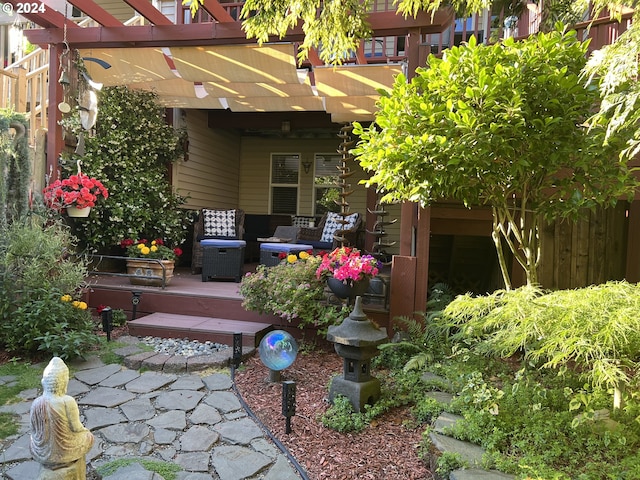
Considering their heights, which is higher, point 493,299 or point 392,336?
point 493,299

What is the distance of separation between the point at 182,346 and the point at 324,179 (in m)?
5.93

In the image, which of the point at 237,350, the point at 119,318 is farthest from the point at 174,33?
the point at 237,350

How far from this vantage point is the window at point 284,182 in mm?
9820

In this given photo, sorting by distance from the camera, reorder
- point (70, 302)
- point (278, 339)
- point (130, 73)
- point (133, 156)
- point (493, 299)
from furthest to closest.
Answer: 1. point (133, 156)
2. point (130, 73)
3. point (70, 302)
4. point (278, 339)
5. point (493, 299)

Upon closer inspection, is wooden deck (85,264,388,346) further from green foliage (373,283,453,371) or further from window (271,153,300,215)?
window (271,153,300,215)

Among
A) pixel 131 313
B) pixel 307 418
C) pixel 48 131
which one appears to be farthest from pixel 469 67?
pixel 48 131

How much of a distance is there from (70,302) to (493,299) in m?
3.63

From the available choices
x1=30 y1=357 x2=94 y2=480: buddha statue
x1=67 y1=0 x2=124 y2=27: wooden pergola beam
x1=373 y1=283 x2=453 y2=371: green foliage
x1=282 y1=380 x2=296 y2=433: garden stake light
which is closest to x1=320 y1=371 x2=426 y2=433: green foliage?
x1=373 y1=283 x2=453 y2=371: green foliage

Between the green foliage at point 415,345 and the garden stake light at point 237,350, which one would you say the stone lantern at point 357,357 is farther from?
the garden stake light at point 237,350

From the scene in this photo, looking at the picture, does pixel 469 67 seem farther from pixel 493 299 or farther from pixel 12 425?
pixel 12 425

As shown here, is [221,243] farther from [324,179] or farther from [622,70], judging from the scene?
[622,70]

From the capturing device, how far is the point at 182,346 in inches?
170

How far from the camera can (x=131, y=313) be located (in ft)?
17.1

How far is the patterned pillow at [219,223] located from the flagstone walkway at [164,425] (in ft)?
11.5
